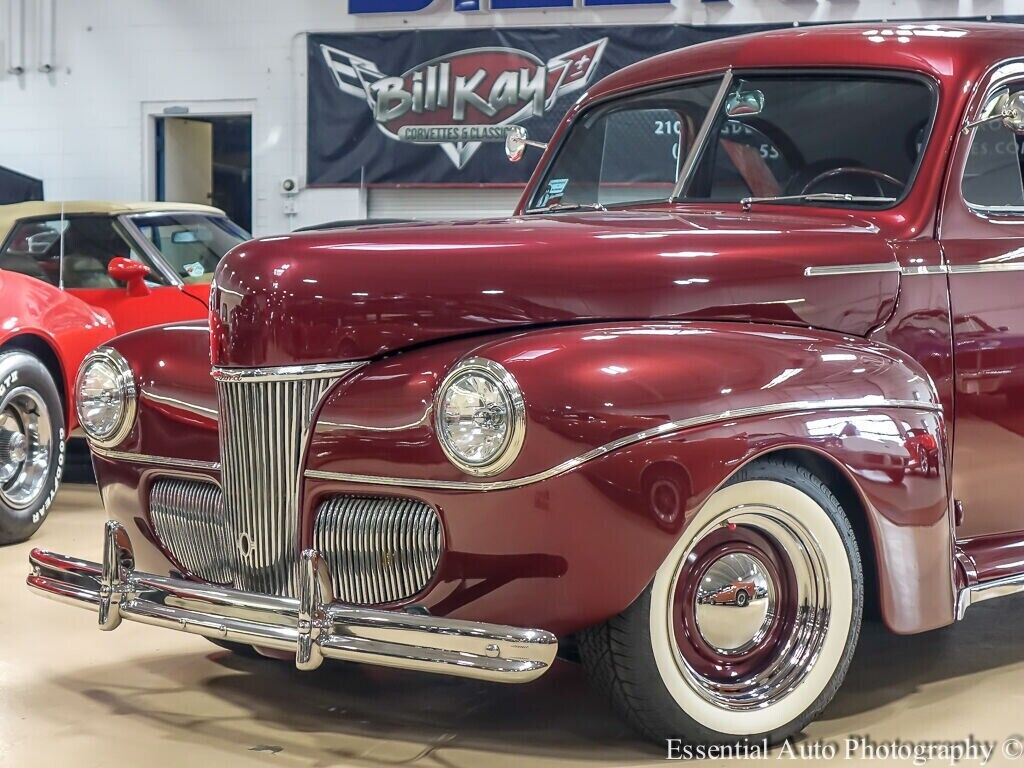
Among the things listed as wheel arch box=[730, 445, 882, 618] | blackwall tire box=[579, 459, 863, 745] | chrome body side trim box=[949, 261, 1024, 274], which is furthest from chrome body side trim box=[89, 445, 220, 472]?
chrome body side trim box=[949, 261, 1024, 274]

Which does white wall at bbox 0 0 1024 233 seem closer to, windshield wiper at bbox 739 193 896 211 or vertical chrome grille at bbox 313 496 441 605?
windshield wiper at bbox 739 193 896 211

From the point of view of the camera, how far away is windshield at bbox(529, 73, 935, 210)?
363 cm

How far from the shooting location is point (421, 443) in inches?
106

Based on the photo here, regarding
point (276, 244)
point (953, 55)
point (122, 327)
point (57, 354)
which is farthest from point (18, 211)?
point (953, 55)

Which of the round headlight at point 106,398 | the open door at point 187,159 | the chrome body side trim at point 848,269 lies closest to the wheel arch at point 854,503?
the chrome body side trim at point 848,269

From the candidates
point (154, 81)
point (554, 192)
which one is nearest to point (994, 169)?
point (554, 192)

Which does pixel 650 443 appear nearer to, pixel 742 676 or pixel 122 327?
pixel 742 676

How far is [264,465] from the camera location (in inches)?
117

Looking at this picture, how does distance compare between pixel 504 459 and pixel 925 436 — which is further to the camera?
pixel 925 436

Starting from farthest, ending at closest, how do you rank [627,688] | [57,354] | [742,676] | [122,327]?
1. [122,327]
2. [57,354]
3. [742,676]
4. [627,688]

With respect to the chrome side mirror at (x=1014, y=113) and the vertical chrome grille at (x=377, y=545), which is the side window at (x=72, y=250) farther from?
the chrome side mirror at (x=1014, y=113)

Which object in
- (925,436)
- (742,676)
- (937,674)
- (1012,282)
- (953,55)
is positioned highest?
(953,55)

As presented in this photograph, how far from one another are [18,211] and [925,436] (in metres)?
6.01

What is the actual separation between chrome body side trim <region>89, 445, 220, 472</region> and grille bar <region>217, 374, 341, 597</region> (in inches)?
5.9
